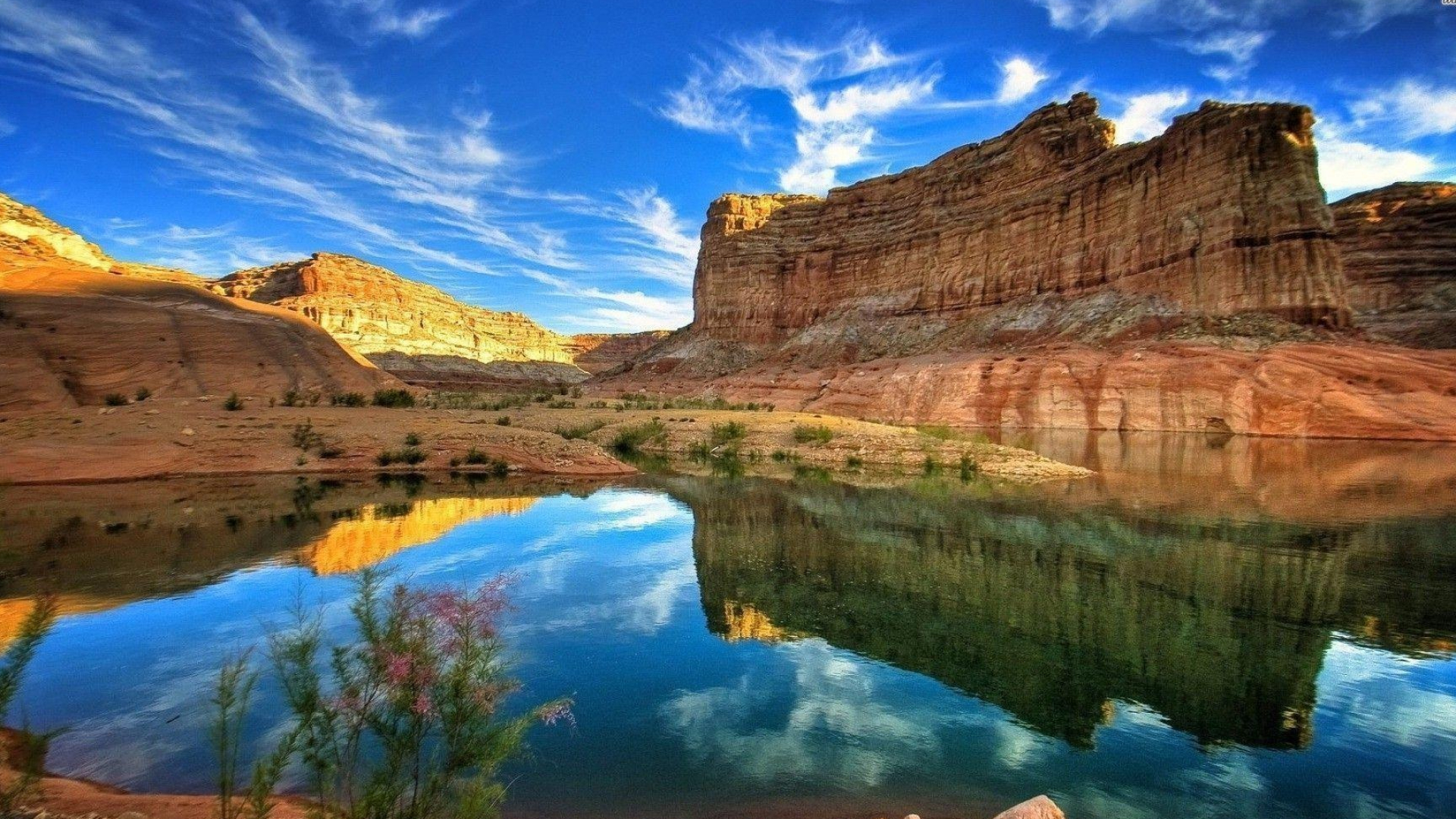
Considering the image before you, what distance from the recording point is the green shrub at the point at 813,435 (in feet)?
85.8

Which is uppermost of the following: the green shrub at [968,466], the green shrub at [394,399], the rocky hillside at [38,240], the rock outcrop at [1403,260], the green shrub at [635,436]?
the rock outcrop at [1403,260]

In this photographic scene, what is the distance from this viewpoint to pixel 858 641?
7316 mm

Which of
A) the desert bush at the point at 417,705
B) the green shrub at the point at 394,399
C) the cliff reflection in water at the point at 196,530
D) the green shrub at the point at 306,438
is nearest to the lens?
the desert bush at the point at 417,705

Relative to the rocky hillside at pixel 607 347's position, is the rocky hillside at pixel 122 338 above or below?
below

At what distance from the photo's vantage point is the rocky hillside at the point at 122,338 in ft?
74.7

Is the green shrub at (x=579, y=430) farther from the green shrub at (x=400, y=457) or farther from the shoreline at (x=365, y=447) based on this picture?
the green shrub at (x=400, y=457)

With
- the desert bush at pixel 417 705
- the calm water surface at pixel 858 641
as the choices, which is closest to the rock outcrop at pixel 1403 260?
the calm water surface at pixel 858 641

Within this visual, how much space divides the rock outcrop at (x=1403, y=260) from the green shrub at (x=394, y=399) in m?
73.9

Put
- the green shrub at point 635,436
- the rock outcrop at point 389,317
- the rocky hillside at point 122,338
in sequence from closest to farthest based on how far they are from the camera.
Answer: the rocky hillside at point 122,338 → the green shrub at point 635,436 → the rock outcrop at point 389,317

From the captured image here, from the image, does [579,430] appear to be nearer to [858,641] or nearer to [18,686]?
[858,641]

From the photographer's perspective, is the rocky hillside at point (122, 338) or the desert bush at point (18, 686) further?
the rocky hillside at point (122, 338)

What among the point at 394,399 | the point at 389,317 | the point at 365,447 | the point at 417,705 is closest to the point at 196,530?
the point at 365,447

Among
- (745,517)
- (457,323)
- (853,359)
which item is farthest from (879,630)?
(457,323)

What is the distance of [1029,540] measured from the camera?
38.2 feet
